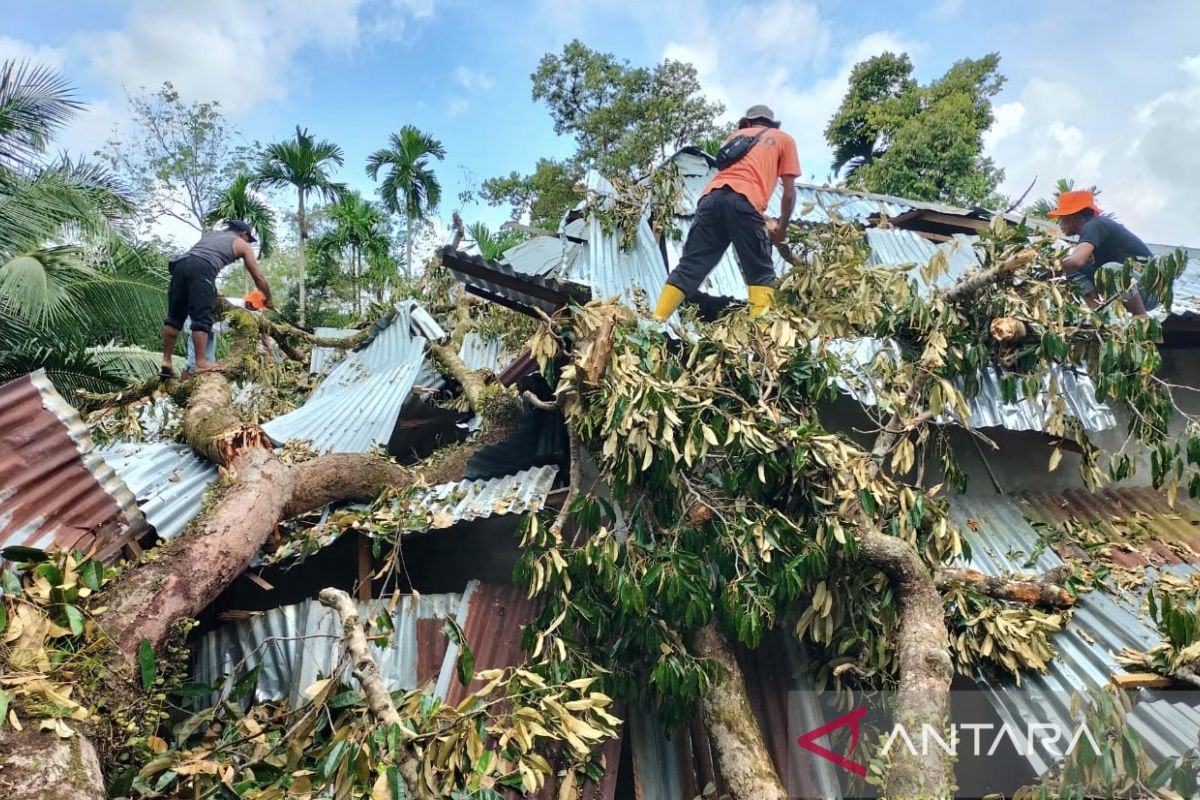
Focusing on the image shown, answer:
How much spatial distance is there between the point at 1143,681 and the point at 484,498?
333 centimetres

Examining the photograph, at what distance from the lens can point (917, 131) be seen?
48.2 feet

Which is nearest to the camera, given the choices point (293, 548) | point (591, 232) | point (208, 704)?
point (208, 704)

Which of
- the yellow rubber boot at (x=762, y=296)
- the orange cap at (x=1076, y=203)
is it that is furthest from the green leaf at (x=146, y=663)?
the orange cap at (x=1076, y=203)

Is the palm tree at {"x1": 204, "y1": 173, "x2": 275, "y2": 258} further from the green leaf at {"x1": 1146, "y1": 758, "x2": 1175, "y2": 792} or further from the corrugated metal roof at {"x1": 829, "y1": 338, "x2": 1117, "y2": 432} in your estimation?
the green leaf at {"x1": 1146, "y1": 758, "x2": 1175, "y2": 792}

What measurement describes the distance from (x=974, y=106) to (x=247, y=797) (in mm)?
19299

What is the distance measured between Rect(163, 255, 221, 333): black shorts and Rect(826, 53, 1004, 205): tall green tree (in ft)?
46.4

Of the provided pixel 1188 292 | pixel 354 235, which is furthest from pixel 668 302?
pixel 354 235

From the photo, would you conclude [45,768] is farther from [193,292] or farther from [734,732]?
[193,292]

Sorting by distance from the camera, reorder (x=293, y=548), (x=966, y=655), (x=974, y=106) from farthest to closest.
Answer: (x=974, y=106) → (x=293, y=548) → (x=966, y=655)

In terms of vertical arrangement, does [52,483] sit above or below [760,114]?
below

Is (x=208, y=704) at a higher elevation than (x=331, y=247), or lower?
lower

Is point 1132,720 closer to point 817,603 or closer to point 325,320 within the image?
point 817,603

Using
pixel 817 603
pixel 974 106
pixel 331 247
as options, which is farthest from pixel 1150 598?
pixel 331 247

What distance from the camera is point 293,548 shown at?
3.81 m
